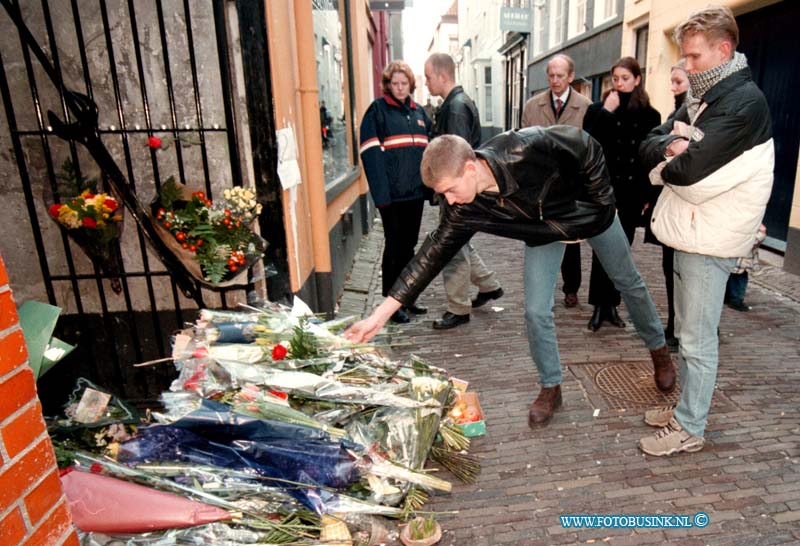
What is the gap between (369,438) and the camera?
2.62 metres

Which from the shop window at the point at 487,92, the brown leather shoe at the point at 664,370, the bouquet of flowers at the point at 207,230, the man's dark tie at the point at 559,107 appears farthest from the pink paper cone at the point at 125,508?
the shop window at the point at 487,92

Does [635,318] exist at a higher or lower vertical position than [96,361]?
higher

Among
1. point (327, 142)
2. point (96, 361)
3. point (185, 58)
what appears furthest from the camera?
point (327, 142)

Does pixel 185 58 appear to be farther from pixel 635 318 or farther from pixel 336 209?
pixel 635 318

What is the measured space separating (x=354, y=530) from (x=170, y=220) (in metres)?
1.91

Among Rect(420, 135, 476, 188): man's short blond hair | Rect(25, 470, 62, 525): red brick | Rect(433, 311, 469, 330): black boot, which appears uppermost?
Rect(420, 135, 476, 188): man's short blond hair

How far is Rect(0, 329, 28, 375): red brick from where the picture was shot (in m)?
1.32

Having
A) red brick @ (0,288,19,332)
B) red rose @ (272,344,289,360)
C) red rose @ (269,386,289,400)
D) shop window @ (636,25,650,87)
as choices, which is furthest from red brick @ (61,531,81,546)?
shop window @ (636,25,650,87)

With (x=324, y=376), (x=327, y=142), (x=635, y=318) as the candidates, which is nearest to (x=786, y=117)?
(x=635, y=318)

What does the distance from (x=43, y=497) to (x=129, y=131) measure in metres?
2.36

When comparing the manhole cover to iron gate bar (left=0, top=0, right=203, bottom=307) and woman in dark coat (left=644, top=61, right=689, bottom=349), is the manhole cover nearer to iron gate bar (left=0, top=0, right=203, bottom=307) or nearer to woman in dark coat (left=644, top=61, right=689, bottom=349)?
woman in dark coat (left=644, top=61, right=689, bottom=349)

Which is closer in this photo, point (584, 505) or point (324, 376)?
point (584, 505)

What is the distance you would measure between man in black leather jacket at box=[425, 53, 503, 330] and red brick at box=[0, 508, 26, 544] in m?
3.27

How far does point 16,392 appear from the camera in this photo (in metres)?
1.36
